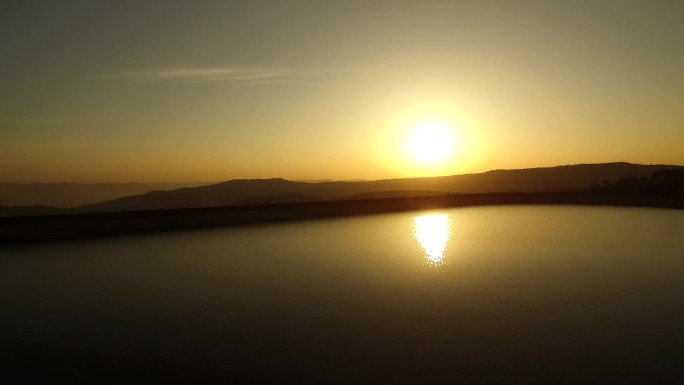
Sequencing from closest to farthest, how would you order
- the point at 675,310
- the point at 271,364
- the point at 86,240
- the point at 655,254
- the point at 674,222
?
the point at 271,364 → the point at 675,310 → the point at 655,254 → the point at 86,240 → the point at 674,222

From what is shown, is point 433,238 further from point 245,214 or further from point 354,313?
point 245,214

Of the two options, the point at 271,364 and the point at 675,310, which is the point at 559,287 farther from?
the point at 271,364

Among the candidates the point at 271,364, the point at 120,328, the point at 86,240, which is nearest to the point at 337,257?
the point at 120,328

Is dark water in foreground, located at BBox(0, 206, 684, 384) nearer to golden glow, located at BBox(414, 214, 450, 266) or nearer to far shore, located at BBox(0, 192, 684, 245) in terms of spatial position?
golden glow, located at BBox(414, 214, 450, 266)

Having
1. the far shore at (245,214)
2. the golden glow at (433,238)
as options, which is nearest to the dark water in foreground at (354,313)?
the golden glow at (433,238)

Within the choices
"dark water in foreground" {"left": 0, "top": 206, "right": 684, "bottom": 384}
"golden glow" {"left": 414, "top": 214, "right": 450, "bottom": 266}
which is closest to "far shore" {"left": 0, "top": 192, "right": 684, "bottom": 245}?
"dark water in foreground" {"left": 0, "top": 206, "right": 684, "bottom": 384}

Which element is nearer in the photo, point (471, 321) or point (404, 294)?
point (471, 321)

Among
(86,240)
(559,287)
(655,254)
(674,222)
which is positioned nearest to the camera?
(559,287)

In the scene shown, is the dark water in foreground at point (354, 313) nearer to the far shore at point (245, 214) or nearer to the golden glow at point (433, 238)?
the golden glow at point (433, 238)
